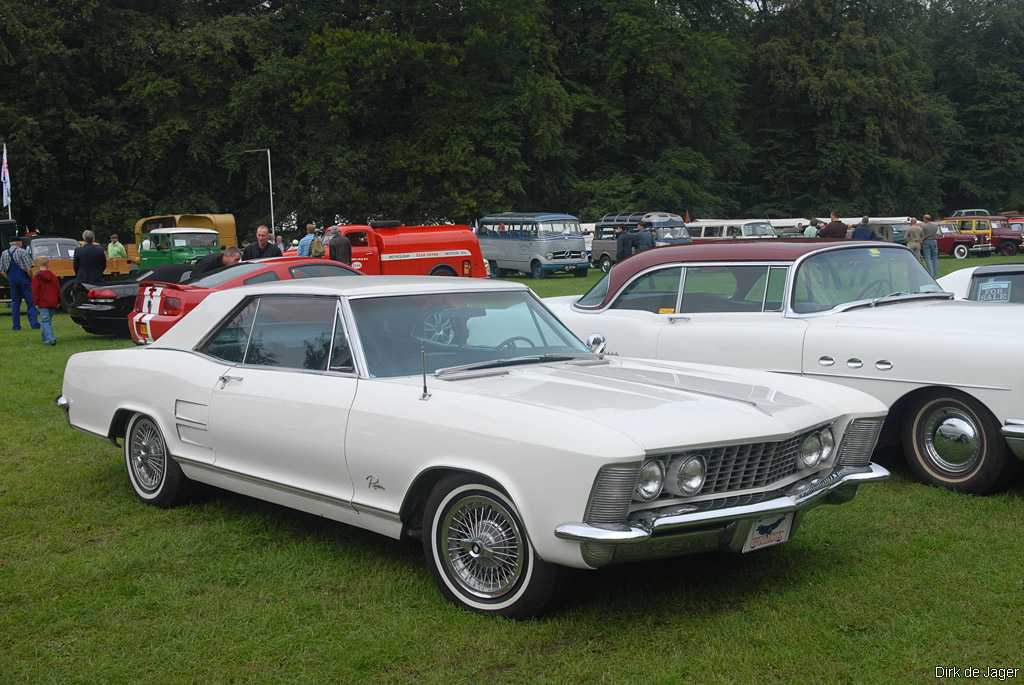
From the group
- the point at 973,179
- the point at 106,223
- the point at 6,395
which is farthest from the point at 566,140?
the point at 6,395

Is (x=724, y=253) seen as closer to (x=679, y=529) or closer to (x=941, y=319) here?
(x=941, y=319)

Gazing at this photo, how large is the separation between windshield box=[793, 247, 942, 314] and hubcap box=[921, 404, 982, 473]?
1.20 metres

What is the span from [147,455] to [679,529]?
3.70 metres

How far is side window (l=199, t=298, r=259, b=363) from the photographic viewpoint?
20.6ft

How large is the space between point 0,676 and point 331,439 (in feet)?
5.66

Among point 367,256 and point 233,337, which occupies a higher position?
point 233,337

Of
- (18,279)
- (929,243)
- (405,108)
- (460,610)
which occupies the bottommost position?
(460,610)

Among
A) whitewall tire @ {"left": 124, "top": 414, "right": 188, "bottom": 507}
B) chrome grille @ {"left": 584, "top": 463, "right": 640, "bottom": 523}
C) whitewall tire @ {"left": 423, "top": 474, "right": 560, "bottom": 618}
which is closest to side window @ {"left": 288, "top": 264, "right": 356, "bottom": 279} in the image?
whitewall tire @ {"left": 124, "top": 414, "right": 188, "bottom": 507}

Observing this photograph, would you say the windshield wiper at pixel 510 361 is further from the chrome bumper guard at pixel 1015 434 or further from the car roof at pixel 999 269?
the car roof at pixel 999 269

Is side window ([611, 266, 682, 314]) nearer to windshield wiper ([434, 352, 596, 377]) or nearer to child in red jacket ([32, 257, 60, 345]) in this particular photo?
windshield wiper ([434, 352, 596, 377])

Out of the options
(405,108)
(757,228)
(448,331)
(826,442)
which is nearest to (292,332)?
(448,331)

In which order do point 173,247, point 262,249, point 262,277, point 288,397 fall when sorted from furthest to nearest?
point 173,247 → point 262,249 → point 262,277 → point 288,397

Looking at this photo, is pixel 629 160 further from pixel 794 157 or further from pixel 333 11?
pixel 333 11

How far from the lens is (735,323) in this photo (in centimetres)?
802
